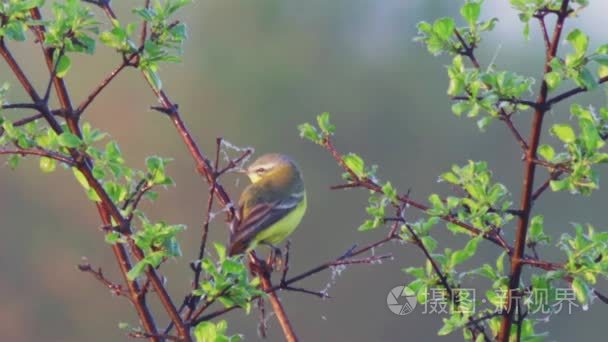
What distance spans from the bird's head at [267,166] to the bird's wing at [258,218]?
0.73ft

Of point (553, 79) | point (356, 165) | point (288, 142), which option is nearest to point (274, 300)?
point (356, 165)

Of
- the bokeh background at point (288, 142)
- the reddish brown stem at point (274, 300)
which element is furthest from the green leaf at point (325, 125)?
the bokeh background at point (288, 142)

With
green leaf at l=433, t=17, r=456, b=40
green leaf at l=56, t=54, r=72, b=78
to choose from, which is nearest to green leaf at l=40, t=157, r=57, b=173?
green leaf at l=56, t=54, r=72, b=78

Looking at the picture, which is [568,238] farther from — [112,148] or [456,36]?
[112,148]

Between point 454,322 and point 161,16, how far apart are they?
2.08 ft

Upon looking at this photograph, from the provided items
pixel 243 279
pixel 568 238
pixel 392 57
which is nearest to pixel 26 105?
pixel 243 279

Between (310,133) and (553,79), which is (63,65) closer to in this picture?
(310,133)

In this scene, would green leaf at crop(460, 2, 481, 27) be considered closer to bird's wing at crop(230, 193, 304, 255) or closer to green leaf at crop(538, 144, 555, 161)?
green leaf at crop(538, 144, 555, 161)

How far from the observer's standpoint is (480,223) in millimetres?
1672

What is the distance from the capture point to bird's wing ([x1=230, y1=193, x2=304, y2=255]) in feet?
A: 7.07

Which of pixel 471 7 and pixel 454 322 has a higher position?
pixel 471 7

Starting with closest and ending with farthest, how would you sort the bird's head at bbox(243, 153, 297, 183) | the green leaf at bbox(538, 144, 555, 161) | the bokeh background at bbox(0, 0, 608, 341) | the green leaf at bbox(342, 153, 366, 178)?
the green leaf at bbox(538, 144, 555, 161) < the green leaf at bbox(342, 153, 366, 178) < the bird's head at bbox(243, 153, 297, 183) < the bokeh background at bbox(0, 0, 608, 341)

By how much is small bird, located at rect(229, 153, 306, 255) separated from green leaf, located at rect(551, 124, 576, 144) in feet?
2.22

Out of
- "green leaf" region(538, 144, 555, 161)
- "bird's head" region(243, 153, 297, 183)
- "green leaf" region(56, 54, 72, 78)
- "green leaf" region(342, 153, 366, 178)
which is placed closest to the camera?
"green leaf" region(538, 144, 555, 161)
